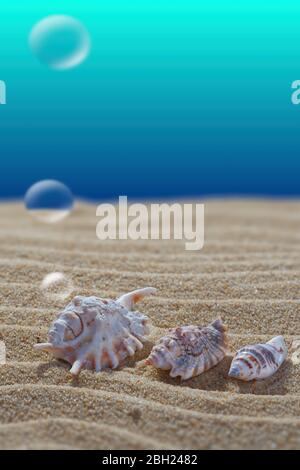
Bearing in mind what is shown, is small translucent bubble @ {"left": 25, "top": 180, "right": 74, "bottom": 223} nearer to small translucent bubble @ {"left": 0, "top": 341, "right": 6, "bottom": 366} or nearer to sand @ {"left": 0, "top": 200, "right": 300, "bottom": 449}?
sand @ {"left": 0, "top": 200, "right": 300, "bottom": 449}

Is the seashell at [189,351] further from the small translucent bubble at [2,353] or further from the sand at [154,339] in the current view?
the small translucent bubble at [2,353]

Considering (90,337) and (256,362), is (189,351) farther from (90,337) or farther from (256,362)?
(90,337)

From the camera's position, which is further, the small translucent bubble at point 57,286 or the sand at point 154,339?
the small translucent bubble at point 57,286

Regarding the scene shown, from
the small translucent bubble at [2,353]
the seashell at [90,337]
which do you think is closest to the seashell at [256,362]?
the seashell at [90,337]
